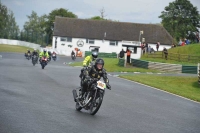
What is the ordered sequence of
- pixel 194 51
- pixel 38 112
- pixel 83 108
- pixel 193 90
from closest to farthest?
pixel 38 112 → pixel 83 108 → pixel 193 90 → pixel 194 51

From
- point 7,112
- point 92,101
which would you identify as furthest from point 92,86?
point 7,112

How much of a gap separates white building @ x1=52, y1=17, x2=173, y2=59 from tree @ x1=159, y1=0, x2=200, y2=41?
17.9 ft

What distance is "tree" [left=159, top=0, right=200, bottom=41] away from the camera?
10306 cm

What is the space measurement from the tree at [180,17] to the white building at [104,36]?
546 cm

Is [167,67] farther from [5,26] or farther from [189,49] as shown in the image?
[5,26]

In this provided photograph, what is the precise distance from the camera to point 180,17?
104125 mm

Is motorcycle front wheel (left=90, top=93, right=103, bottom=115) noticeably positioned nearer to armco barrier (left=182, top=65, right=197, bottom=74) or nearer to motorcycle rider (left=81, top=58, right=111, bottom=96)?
motorcycle rider (left=81, top=58, right=111, bottom=96)

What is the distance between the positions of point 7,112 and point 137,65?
35425 mm

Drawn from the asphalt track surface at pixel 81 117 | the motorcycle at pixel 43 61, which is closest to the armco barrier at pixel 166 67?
the motorcycle at pixel 43 61

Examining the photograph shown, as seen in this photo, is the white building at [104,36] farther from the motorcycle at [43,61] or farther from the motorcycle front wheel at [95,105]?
the motorcycle front wheel at [95,105]

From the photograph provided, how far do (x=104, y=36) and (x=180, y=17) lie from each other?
1908cm

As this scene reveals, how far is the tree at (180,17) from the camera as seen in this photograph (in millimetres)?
103062

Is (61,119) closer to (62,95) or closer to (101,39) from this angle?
(62,95)

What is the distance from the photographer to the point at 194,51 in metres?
56.6
